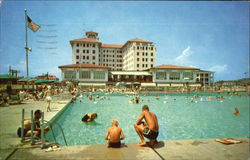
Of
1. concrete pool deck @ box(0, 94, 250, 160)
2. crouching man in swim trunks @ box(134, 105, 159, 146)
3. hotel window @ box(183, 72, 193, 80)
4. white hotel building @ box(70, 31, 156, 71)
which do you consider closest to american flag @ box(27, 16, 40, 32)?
concrete pool deck @ box(0, 94, 250, 160)

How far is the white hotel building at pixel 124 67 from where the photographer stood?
4606 centimetres

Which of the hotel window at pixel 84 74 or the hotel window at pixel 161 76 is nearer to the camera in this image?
the hotel window at pixel 84 74

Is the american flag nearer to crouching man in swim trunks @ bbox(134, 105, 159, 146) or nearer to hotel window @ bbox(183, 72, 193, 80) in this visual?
crouching man in swim trunks @ bbox(134, 105, 159, 146)

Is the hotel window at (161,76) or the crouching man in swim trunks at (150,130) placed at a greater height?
the hotel window at (161,76)

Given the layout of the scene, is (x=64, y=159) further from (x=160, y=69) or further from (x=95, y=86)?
(x=160, y=69)

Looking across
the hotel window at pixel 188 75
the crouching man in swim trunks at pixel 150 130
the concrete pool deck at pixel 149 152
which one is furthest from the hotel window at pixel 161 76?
the crouching man in swim trunks at pixel 150 130

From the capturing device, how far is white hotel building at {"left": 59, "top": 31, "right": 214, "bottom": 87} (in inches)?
1813

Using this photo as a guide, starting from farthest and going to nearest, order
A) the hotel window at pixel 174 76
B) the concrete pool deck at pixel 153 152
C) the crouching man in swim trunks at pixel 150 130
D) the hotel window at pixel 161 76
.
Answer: the hotel window at pixel 174 76
the hotel window at pixel 161 76
the crouching man in swim trunks at pixel 150 130
the concrete pool deck at pixel 153 152

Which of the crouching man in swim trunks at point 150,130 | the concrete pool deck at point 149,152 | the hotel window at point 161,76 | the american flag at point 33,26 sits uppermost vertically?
the american flag at point 33,26

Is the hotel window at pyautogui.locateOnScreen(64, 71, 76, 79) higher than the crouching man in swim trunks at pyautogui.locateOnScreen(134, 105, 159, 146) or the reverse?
higher

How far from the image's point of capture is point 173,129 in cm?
1087

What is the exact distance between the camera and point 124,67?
254 feet

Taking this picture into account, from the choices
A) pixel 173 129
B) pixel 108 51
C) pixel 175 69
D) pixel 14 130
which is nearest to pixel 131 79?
pixel 175 69

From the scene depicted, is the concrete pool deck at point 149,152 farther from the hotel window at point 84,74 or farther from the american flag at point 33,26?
the hotel window at point 84,74
